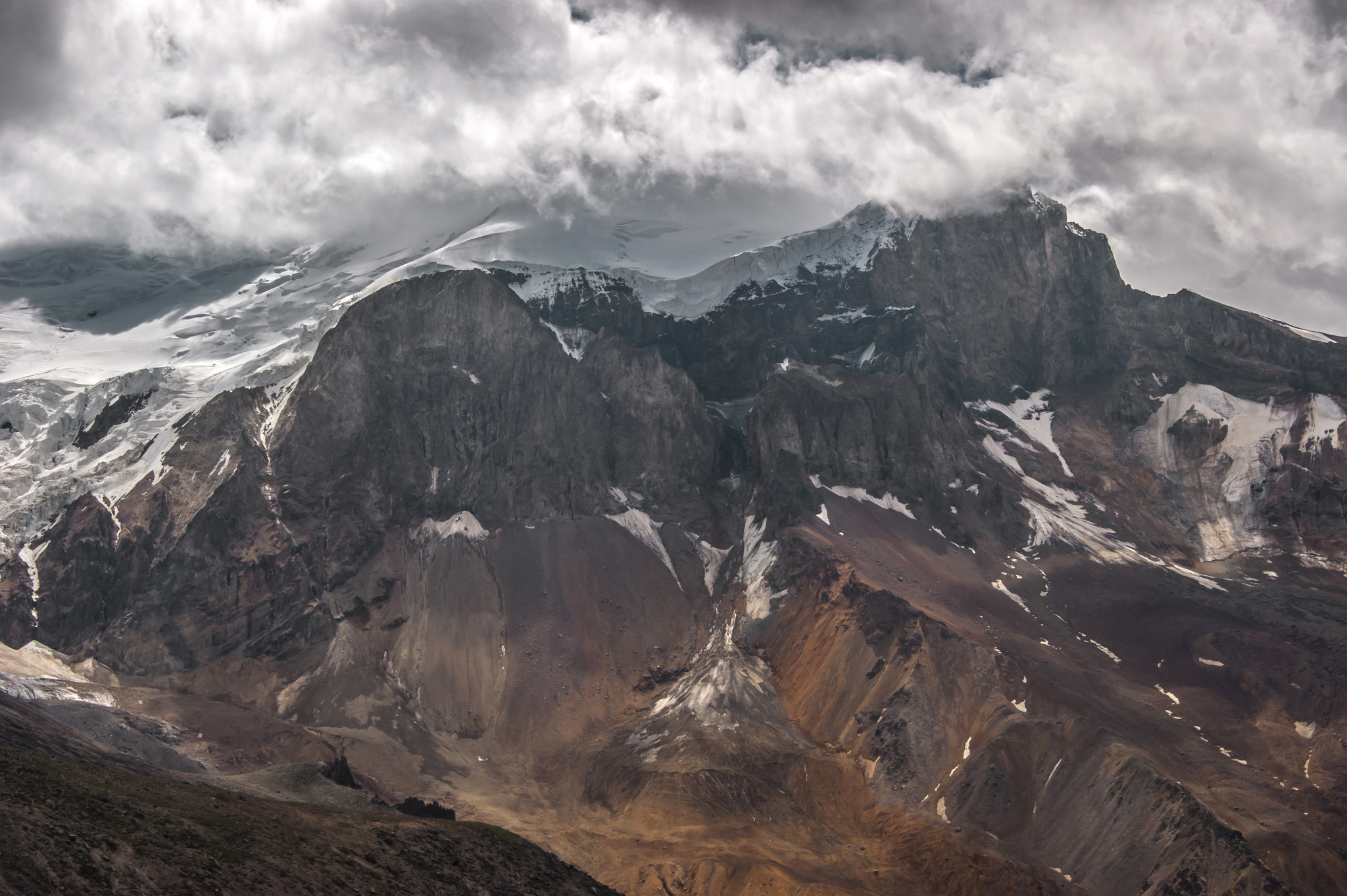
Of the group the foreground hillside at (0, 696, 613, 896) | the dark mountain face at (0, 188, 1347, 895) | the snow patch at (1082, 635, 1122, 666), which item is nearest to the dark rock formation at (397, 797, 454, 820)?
the dark mountain face at (0, 188, 1347, 895)

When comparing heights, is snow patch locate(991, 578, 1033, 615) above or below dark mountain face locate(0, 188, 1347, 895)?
above

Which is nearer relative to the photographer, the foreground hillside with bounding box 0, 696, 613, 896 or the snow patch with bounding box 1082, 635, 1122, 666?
the foreground hillside with bounding box 0, 696, 613, 896

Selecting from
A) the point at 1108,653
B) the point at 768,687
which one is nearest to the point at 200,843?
the point at 768,687

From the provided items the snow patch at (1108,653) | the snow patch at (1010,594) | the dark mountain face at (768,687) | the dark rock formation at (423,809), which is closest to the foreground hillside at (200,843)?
the dark rock formation at (423,809)

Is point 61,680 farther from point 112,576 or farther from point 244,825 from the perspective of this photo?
point 244,825

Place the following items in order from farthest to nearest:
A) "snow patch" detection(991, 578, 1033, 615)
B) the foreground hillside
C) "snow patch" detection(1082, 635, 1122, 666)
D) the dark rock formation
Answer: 1. "snow patch" detection(991, 578, 1033, 615)
2. "snow patch" detection(1082, 635, 1122, 666)
3. the dark rock formation
4. the foreground hillside

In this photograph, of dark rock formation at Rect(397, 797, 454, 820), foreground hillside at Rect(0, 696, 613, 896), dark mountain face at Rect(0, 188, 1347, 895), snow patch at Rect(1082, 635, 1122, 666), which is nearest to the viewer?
foreground hillside at Rect(0, 696, 613, 896)

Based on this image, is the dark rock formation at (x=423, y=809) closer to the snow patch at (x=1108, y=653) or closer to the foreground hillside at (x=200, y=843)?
the foreground hillside at (x=200, y=843)

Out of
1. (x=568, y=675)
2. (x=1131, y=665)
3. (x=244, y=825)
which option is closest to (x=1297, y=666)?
(x=1131, y=665)

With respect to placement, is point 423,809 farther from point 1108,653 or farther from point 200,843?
point 1108,653

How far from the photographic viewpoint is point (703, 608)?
199750 millimetres

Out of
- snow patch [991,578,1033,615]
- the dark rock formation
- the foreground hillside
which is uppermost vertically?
snow patch [991,578,1033,615]

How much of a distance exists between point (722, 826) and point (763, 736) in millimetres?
22484

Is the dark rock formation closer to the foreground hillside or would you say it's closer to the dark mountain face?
the dark mountain face
